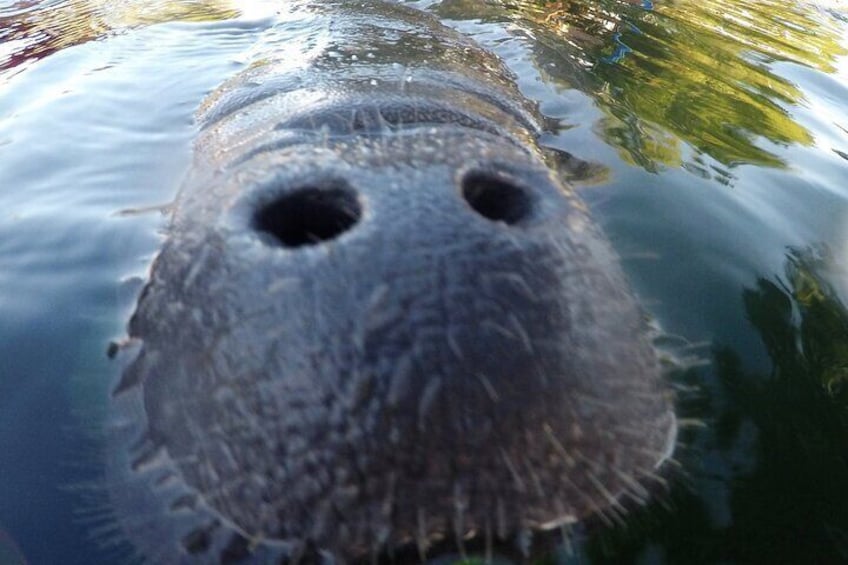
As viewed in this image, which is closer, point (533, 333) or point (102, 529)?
point (533, 333)

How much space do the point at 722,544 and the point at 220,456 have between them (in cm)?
117

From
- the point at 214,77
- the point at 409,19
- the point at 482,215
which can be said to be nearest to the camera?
the point at 482,215

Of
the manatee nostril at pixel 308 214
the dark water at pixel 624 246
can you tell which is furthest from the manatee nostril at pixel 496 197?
the dark water at pixel 624 246

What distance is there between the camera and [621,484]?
1803 millimetres

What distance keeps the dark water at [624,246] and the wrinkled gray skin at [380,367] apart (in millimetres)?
187

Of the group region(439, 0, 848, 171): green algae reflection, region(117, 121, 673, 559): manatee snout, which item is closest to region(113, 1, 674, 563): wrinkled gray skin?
region(117, 121, 673, 559): manatee snout

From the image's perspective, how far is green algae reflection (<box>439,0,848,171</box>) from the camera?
3.88m

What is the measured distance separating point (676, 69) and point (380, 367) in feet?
14.7

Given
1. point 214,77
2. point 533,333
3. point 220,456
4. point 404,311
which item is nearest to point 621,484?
point 533,333

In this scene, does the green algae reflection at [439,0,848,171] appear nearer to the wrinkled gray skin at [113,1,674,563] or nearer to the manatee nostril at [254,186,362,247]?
the wrinkled gray skin at [113,1,674,563]

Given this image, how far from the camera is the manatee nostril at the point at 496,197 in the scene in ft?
6.07

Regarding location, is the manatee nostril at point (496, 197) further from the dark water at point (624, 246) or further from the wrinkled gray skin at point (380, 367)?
the dark water at point (624, 246)

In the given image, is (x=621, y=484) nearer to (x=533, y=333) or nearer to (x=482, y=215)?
(x=533, y=333)

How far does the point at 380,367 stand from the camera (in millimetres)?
1542
